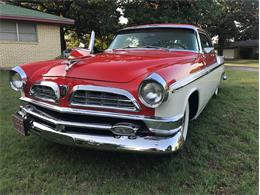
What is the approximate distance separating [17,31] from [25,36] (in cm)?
47

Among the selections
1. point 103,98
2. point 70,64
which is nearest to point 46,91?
point 70,64

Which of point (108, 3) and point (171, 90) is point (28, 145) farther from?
point (108, 3)

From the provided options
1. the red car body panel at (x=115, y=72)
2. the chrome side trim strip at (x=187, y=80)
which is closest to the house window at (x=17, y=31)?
the red car body panel at (x=115, y=72)

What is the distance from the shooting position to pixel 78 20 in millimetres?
21531

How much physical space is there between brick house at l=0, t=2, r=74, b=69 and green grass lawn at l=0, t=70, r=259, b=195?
33.0 ft

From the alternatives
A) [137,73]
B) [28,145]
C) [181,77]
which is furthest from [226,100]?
[28,145]

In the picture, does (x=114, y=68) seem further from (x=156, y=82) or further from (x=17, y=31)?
(x=17, y=31)

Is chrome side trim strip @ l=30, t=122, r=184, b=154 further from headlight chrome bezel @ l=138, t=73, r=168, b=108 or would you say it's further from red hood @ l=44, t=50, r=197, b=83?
red hood @ l=44, t=50, r=197, b=83

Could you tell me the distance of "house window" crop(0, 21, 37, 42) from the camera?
12.6 metres

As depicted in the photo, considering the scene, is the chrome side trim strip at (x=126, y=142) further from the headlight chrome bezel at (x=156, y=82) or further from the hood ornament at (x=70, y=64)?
the hood ornament at (x=70, y=64)

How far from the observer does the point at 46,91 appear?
2.92 m

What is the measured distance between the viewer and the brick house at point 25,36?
41.4 feet

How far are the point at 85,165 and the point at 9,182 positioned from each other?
0.77 meters

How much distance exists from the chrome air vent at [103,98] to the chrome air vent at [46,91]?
0.22 m
